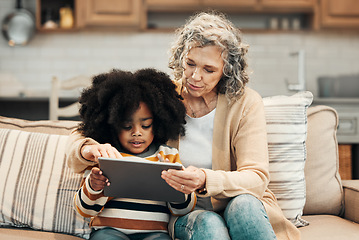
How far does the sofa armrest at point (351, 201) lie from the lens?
169cm

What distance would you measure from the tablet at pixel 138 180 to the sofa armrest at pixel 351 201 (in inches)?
31.2

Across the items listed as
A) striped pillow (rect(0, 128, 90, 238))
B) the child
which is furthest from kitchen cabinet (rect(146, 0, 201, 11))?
the child

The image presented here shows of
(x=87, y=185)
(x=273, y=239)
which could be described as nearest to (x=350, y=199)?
(x=273, y=239)

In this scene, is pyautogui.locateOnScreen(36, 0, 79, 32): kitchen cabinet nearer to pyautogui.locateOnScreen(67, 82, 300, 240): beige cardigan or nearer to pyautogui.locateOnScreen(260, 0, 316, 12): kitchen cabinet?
pyautogui.locateOnScreen(260, 0, 316, 12): kitchen cabinet

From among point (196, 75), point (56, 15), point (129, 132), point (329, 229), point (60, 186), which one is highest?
point (56, 15)

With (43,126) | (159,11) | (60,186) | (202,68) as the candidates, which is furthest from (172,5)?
(60,186)

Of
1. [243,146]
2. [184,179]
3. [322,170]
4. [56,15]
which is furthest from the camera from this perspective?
[56,15]

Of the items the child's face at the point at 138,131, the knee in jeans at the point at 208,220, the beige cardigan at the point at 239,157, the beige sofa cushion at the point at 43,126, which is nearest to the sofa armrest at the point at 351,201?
the beige cardigan at the point at 239,157

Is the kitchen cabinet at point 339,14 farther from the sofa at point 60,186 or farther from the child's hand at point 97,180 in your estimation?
the child's hand at point 97,180

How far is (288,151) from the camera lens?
166 cm

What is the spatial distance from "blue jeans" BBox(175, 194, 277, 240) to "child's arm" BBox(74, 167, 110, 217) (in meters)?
0.28

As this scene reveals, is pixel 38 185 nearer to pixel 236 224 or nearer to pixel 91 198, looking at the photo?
pixel 91 198

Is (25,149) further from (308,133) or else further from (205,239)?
(308,133)

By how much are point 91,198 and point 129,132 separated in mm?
237
